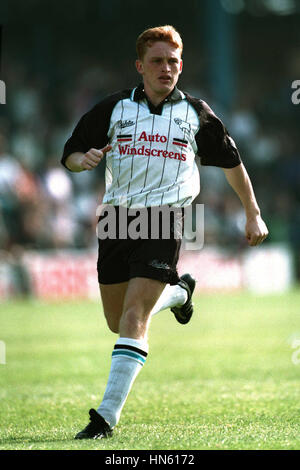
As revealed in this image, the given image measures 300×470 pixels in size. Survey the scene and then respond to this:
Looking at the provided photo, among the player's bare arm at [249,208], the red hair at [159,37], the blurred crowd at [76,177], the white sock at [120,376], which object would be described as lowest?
the white sock at [120,376]

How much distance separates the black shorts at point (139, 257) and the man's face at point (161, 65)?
767 mm

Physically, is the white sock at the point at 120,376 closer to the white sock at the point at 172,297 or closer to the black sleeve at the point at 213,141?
the white sock at the point at 172,297

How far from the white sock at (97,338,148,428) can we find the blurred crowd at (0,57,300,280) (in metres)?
11.7

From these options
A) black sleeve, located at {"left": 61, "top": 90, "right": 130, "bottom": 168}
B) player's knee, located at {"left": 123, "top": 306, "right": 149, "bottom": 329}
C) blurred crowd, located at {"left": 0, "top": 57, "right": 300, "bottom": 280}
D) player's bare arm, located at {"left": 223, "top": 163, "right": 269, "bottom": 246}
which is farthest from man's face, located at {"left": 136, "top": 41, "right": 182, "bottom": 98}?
blurred crowd, located at {"left": 0, "top": 57, "right": 300, "bottom": 280}

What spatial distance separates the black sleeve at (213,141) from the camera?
596 centimetres

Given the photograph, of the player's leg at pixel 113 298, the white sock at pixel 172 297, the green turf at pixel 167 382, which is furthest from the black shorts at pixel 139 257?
the green turf at pixel 167 382

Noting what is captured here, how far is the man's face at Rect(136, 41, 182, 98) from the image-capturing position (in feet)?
18.9

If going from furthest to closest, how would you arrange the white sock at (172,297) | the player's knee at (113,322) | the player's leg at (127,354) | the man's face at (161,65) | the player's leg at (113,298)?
the white sock at (172,297)
the player's knee at (113,322)
the player's leg at (113,298)
the man's face at (161,65)
the player's leg at (127,354)

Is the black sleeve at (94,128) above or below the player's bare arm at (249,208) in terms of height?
above

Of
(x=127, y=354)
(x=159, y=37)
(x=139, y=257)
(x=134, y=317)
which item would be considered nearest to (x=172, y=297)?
(x=139, y=257)

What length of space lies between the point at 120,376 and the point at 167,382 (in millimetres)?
2720

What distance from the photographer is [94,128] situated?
5895 millimetres

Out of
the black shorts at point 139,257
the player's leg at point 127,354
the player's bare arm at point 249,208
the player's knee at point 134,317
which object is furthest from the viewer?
the player's bare arm at point 249,208

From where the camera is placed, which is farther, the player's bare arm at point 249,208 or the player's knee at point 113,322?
the player's knee at point 113,322
